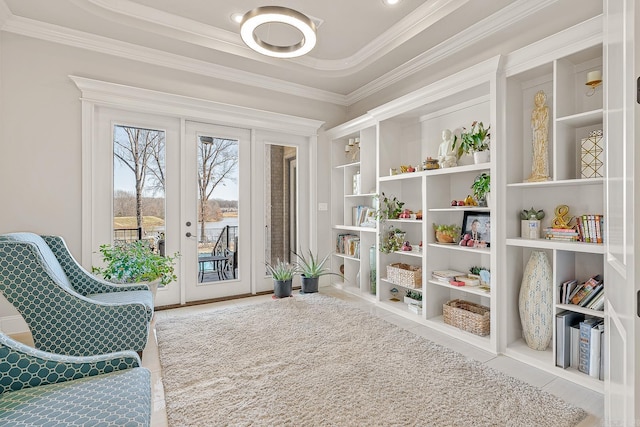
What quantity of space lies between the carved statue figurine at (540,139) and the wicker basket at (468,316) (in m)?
1.17

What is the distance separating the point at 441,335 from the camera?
2.81 meters

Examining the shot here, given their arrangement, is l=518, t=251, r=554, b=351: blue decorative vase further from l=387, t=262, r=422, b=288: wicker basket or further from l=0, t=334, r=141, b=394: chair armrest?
l=0, t=334, r=141, b=394: chair armrest

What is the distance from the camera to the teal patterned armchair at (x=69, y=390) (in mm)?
998

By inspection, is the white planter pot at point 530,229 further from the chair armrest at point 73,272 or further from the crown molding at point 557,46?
the chair armrest at point 73,272

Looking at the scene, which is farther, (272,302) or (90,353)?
(272,302)

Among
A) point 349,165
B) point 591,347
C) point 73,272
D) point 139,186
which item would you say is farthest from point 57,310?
point 349,165

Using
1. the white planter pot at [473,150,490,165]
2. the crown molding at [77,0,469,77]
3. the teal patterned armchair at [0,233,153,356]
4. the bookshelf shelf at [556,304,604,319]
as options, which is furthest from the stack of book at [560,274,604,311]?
the teal patterned armchair at [0,233,153,356]

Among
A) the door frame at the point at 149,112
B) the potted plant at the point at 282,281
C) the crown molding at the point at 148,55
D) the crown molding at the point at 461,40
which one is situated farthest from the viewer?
the potted plant at the point at 282,281

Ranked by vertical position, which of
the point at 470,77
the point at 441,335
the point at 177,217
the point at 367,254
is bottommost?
the point at 441,335

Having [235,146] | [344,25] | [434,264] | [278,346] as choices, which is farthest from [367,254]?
[344,25]

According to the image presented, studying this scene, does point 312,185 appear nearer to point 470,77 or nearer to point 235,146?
point 235,146

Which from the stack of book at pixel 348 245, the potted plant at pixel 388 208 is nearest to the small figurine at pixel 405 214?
the potted plant at pixel 388 208

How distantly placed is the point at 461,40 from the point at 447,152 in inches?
42.1

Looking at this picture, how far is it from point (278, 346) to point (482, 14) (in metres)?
3.22
